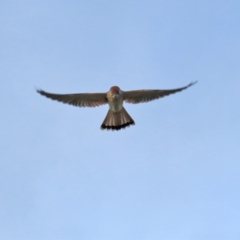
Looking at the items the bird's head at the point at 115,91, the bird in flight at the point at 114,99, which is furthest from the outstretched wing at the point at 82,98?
the bird's head at the point at 115,91

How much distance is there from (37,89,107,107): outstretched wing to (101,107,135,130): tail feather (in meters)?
0.54

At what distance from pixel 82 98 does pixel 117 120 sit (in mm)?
1500

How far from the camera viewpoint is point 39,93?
21.6m

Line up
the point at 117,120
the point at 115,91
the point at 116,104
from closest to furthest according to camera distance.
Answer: the point at 115,91 < the point at 116,104 < the point at 117,120

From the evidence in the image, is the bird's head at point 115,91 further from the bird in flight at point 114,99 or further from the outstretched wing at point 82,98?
the outstretched wing at point 82,98

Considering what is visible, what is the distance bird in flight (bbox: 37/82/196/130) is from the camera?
22.4m

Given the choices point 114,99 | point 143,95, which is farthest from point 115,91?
point 143,95

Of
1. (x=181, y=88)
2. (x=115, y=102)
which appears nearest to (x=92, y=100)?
(x=115, y=102)

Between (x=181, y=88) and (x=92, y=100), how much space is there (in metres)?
3.09

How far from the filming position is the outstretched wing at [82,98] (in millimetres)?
22109

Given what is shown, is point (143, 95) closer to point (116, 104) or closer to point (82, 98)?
point (116, 104)

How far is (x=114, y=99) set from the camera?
73.9 ft

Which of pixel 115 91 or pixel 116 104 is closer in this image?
pixel 115 91

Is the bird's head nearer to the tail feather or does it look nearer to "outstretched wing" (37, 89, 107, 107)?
"outstretched wing" (37, 89, 107, 107)
